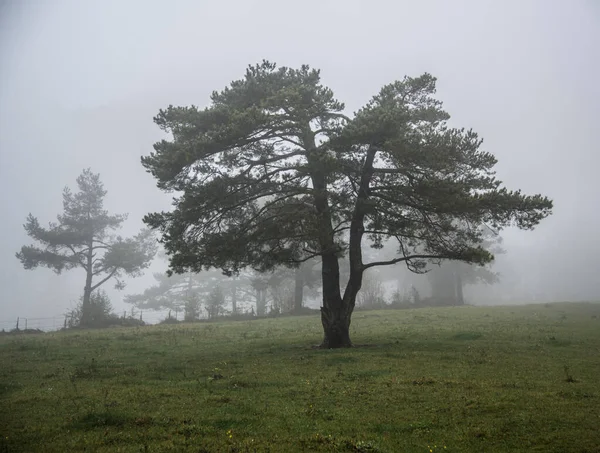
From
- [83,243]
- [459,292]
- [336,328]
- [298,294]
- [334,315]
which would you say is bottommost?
[336,328]

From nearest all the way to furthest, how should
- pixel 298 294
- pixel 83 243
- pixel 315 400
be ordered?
pixel 315 400 < pixel 83 243 < pixel 298 294

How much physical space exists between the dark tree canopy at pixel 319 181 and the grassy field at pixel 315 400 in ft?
15.0

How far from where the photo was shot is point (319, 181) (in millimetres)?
20453

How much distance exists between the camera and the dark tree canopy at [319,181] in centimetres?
1792

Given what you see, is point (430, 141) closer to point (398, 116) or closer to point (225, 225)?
point (398, 116)

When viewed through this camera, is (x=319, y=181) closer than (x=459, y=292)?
Yes

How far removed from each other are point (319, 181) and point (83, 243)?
1693 inches

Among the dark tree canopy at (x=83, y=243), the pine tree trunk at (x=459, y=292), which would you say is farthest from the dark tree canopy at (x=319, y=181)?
the pine tree trunk at (x=459, y=292)

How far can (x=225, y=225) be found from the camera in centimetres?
2169

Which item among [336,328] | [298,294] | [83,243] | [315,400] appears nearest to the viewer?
[315,400]

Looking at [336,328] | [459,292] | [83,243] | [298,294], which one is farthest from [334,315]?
[459,292]

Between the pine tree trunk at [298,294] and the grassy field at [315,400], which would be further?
the pine tree trunk at [298,294]

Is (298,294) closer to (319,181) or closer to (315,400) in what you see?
(319,181)

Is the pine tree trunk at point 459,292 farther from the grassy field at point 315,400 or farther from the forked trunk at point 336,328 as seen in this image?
the forked trunk at point 336,328
